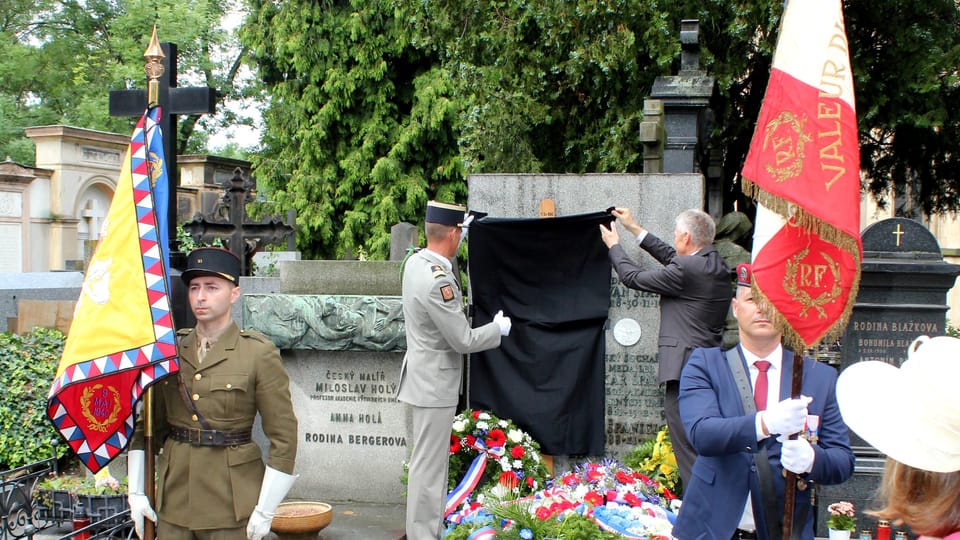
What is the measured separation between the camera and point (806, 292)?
11.8 feet

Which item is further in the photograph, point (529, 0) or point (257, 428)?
point (529, 0)

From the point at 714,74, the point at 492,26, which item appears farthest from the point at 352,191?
the point at 714,74

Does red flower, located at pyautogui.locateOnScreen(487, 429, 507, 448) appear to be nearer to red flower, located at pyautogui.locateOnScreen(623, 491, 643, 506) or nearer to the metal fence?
red flower, located at pyautogui.locateOnScreen(623, 491, 643, 506)

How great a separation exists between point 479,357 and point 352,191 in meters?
15.3

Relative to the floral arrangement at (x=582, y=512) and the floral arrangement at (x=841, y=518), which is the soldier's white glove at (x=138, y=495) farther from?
the floral arrangement at (x=841, y=518)

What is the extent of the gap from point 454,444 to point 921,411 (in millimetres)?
5035

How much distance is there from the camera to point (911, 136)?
14.5 meters

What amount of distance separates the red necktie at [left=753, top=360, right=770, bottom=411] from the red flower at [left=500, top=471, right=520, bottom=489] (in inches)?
133

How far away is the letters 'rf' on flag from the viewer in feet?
13.6

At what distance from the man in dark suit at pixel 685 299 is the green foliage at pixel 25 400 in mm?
5448

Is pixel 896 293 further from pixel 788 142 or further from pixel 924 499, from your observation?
pixel 924 499

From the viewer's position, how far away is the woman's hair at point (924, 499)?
2.20m

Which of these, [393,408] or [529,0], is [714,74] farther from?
[393,408]

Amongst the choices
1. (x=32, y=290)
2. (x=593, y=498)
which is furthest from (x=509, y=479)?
(x=32, y=290)
